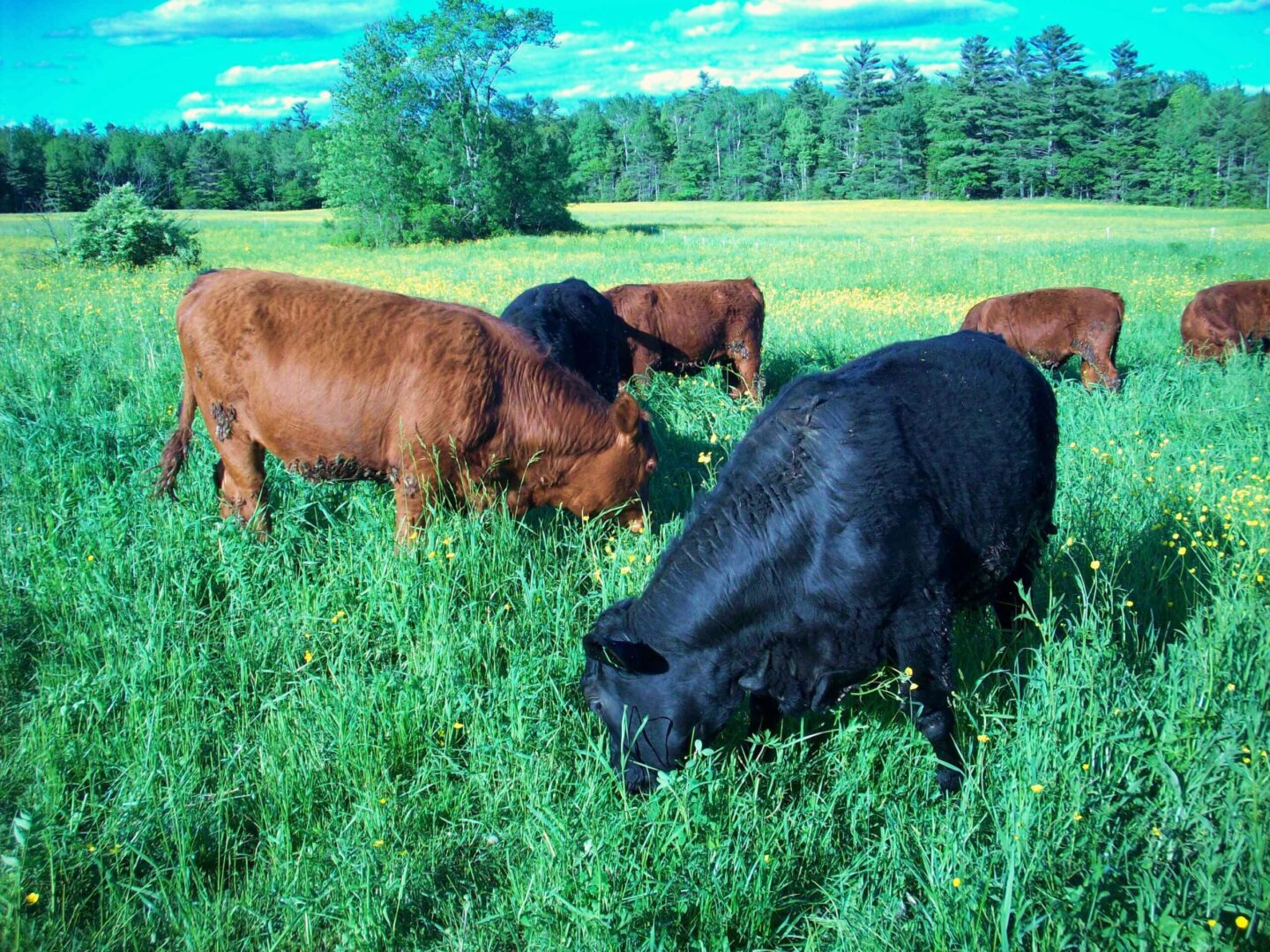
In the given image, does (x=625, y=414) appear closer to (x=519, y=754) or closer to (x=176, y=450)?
(x=519, y=754)

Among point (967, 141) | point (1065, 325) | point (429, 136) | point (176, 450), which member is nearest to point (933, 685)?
point (176, 450)

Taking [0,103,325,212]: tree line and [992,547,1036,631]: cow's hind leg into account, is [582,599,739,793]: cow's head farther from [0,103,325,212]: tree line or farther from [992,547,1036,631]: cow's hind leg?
[0,103,325,212]: tree line

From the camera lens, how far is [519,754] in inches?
126

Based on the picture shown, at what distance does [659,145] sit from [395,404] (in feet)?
333

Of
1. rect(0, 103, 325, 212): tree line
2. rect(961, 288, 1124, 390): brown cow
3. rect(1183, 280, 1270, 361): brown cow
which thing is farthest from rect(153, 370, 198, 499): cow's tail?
rect(0, 103, 325, 212): tree line

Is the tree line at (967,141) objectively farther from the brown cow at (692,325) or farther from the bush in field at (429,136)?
the brown cow at (692,325)

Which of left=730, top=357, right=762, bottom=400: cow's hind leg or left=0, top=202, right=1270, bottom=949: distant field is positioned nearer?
left=0, top=202, right=1270, bottom=949: distant field

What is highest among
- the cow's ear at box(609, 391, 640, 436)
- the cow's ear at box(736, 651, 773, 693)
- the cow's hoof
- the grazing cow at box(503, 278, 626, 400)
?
the grazing cow at box(503, 278, 626, 400)

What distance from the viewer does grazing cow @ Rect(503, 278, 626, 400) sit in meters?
7.85

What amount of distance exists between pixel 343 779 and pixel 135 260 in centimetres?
2217

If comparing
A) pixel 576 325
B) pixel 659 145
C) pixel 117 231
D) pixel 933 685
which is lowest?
pixel 933 685

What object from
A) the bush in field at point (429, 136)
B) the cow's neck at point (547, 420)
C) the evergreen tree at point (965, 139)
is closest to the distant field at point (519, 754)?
the cow's neck at point (547, 420)

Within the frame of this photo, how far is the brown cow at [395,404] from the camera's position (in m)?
4.77

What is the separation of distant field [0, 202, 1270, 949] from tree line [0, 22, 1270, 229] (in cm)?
2234
